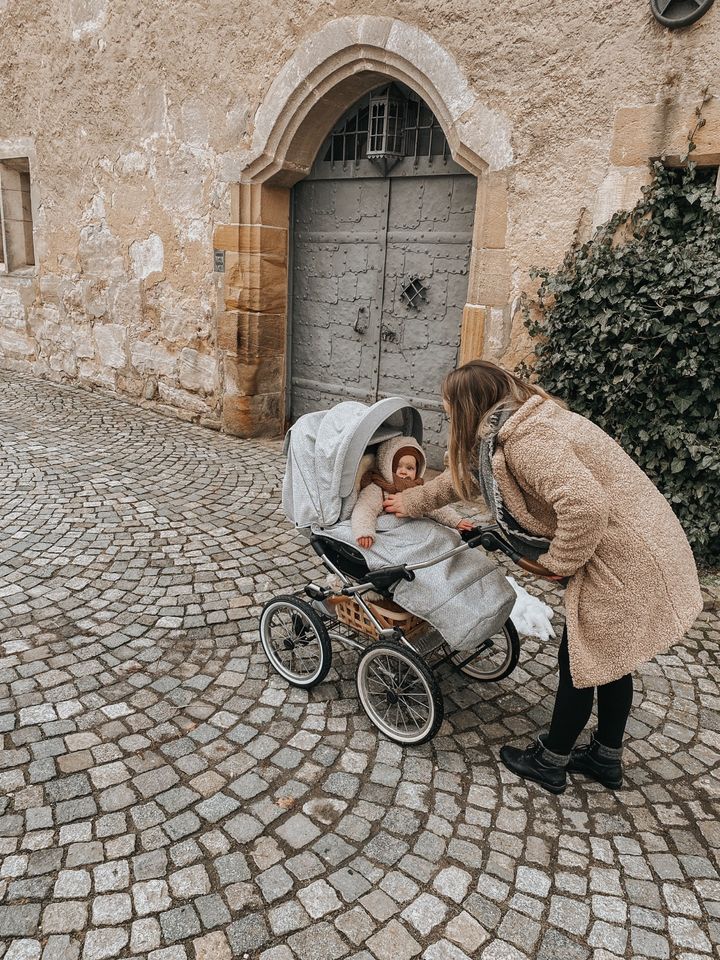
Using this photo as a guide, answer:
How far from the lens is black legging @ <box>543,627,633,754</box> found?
105 inches

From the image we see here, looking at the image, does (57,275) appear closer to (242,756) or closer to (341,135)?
(341,135)

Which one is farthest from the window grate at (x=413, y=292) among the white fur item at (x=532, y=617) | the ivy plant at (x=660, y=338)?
the white fur item at (x=532, y=617)

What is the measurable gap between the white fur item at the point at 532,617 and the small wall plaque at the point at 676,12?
3447mm

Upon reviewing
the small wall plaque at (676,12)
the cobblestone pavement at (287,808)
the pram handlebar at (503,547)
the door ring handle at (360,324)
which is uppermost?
the small wall plaque at (676,12)

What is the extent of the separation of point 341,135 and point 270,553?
4.15m

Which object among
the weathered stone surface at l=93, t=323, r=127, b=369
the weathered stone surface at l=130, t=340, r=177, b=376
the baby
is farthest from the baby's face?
the weathered stone surface at l=93, t=323, r=127, b=369

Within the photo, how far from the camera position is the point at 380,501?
304 cm

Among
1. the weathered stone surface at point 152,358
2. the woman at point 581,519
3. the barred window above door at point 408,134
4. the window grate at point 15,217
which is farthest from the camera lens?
the window grate at point 15,217

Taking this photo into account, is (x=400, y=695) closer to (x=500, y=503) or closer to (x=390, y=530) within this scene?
(x=390, y=530)

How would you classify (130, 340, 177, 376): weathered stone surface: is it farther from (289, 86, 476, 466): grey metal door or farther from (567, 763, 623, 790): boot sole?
(567, 763, 623, 790): boot sole

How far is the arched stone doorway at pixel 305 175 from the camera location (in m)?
5.24

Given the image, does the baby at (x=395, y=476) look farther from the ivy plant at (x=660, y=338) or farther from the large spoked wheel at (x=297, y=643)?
the ivy plant at (x=660, y=338)

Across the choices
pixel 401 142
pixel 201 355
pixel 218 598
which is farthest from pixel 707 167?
pixel 201 355

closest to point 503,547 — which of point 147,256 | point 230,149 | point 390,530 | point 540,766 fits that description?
point 390,530
